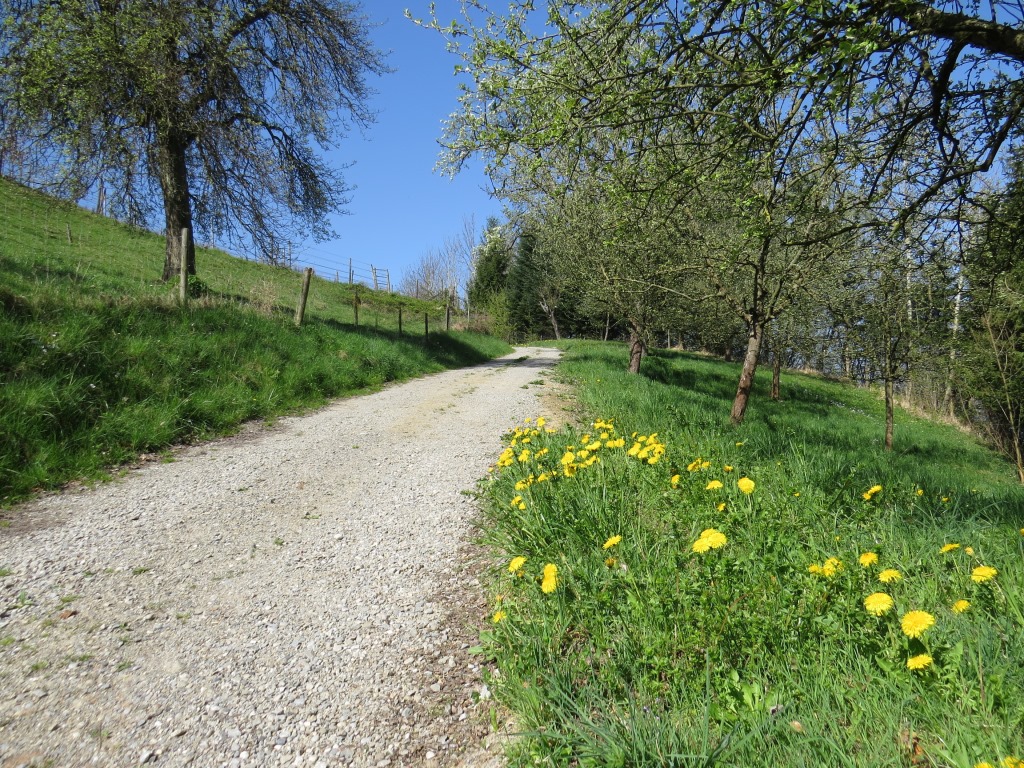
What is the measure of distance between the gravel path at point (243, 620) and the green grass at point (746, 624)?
0.41 m

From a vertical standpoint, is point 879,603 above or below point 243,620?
above

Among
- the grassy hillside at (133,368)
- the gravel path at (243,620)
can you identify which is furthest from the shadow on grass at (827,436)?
the grassy hillside at (133,368)

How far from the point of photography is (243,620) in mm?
2830

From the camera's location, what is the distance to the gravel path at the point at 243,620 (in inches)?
81.7

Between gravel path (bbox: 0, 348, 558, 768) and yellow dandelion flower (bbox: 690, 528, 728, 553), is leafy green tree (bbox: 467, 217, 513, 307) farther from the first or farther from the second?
yellow dandelion flower (bbox: 690, 528, 728, 553)

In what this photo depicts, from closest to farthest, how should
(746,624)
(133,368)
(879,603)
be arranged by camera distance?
1. (879,603)
2. (746,624)
3. (133,368)

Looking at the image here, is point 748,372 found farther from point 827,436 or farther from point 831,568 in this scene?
point 831,568

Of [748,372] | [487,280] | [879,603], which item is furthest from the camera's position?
[487,280]

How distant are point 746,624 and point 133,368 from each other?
7241 millimetres

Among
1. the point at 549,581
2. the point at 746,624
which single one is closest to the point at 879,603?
the point at 746,624

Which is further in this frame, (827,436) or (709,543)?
(827,436)

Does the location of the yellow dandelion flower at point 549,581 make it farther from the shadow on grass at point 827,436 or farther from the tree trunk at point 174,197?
the tree trunk at point 174,197

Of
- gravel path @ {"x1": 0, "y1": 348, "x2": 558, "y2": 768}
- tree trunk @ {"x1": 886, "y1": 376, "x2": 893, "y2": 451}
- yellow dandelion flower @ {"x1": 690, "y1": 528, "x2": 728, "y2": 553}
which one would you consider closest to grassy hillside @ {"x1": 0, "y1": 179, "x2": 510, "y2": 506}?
gravel path @ {"x1": 0, "y1": 348, "x2": 558, "y2": 768}

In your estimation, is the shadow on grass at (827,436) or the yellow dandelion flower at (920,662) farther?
the shadow on grass at (827,436)
